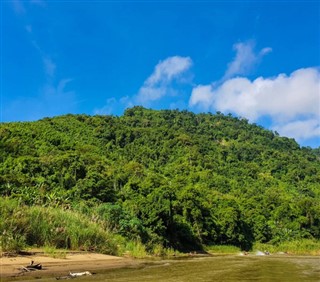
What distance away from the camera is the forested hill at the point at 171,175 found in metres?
43.1

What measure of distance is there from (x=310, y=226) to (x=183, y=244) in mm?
33294

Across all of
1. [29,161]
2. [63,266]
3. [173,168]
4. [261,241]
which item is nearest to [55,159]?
[29,161]

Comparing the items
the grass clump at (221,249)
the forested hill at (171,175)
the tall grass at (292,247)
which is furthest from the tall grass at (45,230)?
the tall grass at (292,247)

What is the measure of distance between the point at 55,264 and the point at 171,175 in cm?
8760

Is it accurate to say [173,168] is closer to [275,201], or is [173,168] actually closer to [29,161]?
[275,201]

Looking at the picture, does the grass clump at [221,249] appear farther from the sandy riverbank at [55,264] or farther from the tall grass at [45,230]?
the sandy riverbank at [55,264]

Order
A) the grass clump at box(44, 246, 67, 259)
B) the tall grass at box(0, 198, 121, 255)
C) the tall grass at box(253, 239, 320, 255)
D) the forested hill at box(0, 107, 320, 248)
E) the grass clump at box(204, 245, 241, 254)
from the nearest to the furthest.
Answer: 1. the tall grass at box(0, 198, 121, 255)
2. the grass clump at box(44, 246, 67, 259)
3. the forested hill at box(0, 107, 320, 248)
4. the grass clump at box(204, 245, 241, 254)
5. the tall grass at box(253, 239, 320, 255)

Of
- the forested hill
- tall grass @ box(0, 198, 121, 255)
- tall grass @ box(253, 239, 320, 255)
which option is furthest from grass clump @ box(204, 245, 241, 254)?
tall grass @ box(0, 198, 121, 255)

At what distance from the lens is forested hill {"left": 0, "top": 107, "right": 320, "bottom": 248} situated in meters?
43.1

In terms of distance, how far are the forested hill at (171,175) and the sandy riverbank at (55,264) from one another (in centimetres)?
385

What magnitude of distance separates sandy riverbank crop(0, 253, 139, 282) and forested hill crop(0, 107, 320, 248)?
3853mm

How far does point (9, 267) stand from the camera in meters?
8.91

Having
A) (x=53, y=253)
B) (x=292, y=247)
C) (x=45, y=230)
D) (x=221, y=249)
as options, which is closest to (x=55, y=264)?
(x=53, y=253)

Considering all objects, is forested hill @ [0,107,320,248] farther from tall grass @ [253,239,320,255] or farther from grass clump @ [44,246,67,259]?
grass clump @ [44,246,67,259]
